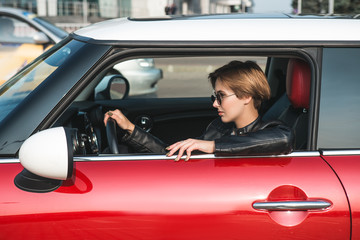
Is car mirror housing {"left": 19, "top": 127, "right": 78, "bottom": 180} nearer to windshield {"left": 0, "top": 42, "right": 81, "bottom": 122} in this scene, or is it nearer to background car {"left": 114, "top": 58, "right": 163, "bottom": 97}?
windshield {"left": 0, "top": 42, "right": 81, "bottom": 122}

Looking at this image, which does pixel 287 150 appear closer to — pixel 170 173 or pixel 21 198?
pixel 170 173

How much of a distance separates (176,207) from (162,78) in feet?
31.4

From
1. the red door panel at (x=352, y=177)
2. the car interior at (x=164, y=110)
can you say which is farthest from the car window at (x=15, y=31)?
the red door panel at (x=352, y=177)

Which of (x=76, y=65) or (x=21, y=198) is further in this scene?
(x=76, y=65)

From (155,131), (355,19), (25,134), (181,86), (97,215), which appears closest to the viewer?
(97,215)

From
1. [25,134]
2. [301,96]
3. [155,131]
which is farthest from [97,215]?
A: [155,131]

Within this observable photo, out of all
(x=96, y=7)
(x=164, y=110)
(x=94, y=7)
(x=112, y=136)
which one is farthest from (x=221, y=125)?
(x=94, y=7)

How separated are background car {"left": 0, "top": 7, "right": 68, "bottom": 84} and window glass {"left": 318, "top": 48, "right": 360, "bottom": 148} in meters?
6.28

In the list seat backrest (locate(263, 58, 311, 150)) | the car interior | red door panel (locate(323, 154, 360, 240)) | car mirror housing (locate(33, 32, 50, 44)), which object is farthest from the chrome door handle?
car mirror housing (locate(33, 32, 50, 44))

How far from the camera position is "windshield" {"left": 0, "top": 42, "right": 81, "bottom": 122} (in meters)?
2.29

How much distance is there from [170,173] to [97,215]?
31cm

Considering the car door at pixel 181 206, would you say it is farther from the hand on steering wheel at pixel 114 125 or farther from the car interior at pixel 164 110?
the car interior at pixel 164 110

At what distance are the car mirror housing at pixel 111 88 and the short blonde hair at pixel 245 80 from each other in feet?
5.23

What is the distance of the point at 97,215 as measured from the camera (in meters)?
1.94
